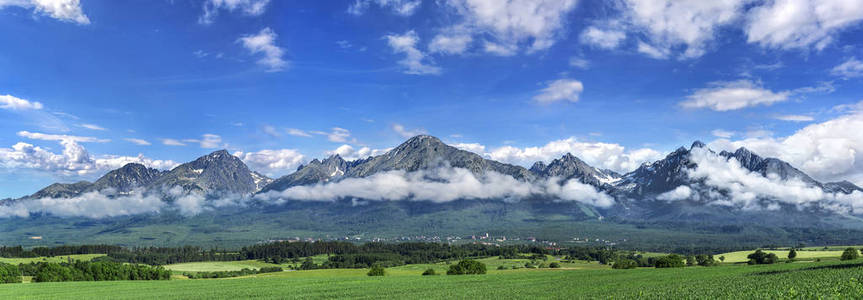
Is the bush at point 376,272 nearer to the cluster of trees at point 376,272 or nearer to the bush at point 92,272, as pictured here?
the cluster of trees at point 376,272

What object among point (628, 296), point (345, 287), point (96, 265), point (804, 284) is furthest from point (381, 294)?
point (96, 265)

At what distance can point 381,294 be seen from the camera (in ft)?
167

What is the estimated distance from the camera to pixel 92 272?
100 m

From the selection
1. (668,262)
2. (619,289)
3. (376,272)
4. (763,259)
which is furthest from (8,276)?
(763,259)

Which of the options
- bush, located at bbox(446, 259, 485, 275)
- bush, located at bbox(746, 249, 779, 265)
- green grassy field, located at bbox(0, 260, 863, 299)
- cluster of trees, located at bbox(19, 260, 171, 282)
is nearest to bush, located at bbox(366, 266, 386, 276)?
bush, located at bbox(446, 259, 485, 275)

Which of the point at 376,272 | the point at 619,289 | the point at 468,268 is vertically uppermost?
the point at 619,289

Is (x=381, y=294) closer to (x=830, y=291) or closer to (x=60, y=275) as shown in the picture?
(x=830, y=291)

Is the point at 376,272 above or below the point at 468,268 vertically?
above

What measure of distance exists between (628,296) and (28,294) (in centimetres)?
7032

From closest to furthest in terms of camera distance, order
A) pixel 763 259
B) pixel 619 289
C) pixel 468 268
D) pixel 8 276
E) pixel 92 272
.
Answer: pixel 619 289 < pixel 8 276 < pixel 92 272 < pixel 468 268 < pixel 763 259

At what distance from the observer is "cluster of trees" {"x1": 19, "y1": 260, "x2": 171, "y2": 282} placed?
94750mm

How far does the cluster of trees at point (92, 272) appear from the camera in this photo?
311ft

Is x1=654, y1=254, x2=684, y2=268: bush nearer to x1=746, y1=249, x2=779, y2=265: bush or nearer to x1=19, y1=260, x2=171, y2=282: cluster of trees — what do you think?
x1=746, y1=249, x2=779, y2=265: bush

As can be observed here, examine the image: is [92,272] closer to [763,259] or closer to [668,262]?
[668,262]
